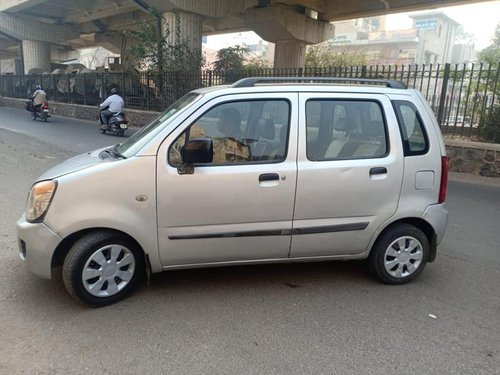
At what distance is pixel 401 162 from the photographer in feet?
11.9

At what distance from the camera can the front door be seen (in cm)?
325

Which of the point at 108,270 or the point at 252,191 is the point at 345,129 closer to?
the point at 252,191

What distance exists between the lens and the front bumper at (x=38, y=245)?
310cm

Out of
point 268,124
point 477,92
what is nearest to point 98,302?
point 268,124

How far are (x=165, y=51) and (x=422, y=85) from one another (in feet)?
33.6

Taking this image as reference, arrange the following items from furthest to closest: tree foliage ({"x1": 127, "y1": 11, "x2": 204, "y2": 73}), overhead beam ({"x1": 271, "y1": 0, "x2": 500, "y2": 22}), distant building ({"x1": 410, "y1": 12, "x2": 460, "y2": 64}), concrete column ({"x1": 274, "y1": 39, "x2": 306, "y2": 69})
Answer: distant building ({"x1": 410, "y1": 12, "x2": 460, "y2": 64}) → concrete column ({"x1": 274, "y1": 39, "x2": 306, "y2": 69}) → overhead beam ({"x1": 271, "y1": 0, "x2": 500, "y2": 22}) → tree foliage ({"x1": 127, "y1": 11, "x2": 204, "y2": 73})

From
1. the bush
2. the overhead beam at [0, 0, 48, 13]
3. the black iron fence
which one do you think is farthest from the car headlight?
the overhead beam at [0, 0, 48, 13]

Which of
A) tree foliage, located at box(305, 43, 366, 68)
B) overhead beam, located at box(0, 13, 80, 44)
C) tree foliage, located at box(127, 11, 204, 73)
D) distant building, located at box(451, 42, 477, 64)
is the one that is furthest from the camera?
distant building, located at box(451, 42, 477, 64)

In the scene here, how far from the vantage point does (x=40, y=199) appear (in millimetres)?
3129

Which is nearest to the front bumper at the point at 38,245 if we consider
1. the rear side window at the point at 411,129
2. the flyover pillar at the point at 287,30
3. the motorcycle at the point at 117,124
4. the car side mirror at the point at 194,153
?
the car side mirror at the point at 194,153

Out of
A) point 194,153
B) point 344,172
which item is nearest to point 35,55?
point 194,153

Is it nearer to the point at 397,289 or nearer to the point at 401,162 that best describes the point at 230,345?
the point at 397,289

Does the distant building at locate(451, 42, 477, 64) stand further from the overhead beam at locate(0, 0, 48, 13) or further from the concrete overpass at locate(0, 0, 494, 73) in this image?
the overhead beam at locate(0, 0, 48, 13)

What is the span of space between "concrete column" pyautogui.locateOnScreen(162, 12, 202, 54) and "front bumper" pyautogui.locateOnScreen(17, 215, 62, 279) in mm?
14561
